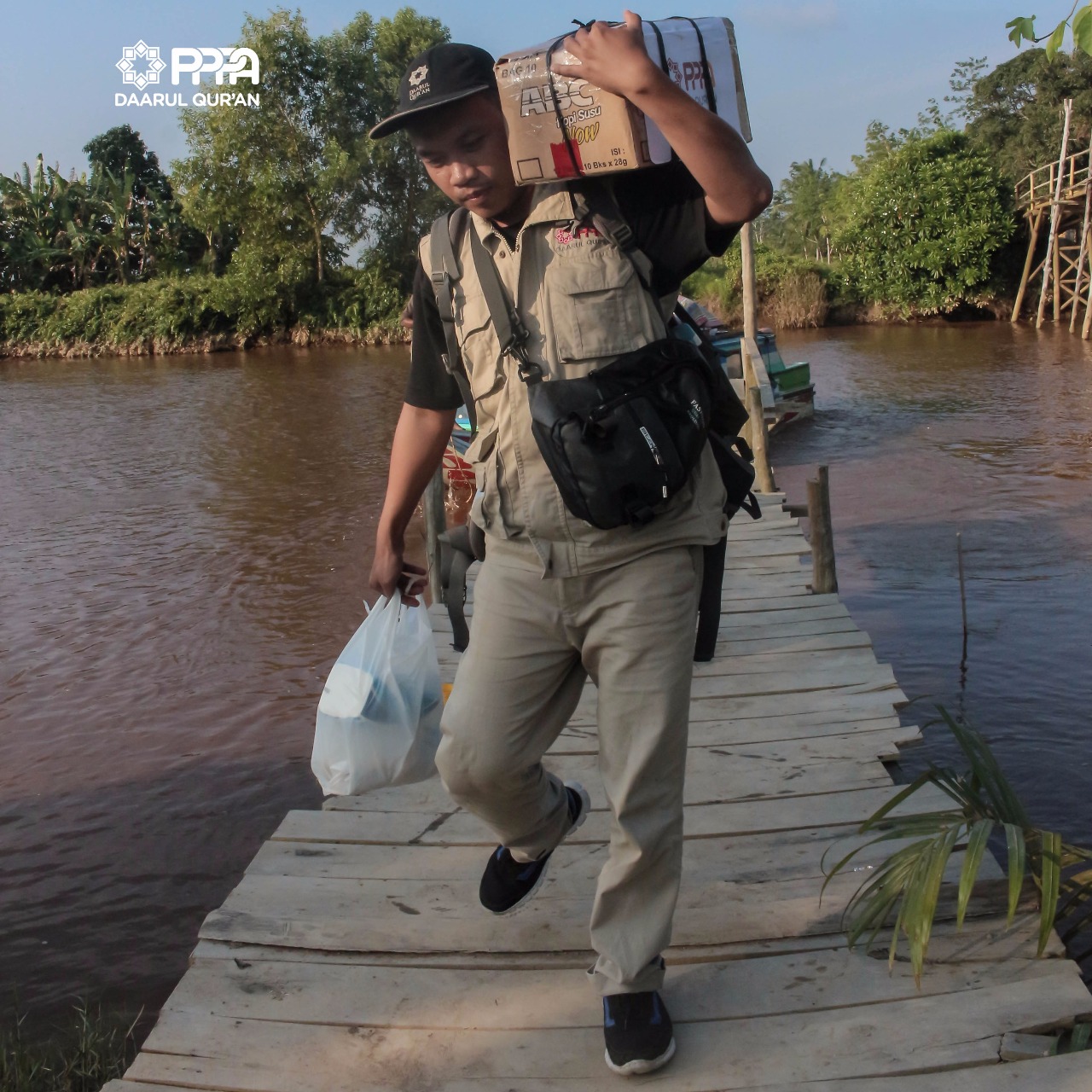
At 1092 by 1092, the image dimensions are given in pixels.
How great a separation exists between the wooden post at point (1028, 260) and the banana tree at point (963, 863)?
28.2m

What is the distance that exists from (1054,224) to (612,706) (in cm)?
2762

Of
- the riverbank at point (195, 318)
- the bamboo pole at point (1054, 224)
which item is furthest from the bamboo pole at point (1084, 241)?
the riverbank at point (195, 318)

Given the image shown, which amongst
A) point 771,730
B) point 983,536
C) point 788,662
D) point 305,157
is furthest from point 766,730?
point 305,157

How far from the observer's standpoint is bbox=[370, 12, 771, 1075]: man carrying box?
2.21 meters

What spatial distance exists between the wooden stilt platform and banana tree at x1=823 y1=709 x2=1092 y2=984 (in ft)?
0.32

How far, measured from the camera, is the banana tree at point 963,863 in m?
2.41

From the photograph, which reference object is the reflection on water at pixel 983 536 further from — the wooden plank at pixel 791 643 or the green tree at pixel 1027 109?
the green tree at pixel 1027 109

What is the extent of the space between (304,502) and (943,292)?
75.9ft

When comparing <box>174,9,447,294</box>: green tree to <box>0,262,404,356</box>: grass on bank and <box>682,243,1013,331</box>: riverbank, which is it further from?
<box>682,243,1013,331</box>: riverbank

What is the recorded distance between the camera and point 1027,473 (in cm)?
1237

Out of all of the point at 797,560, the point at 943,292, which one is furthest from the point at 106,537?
the point at 943,292

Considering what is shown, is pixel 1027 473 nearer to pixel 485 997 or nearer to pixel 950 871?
pixel 950 871

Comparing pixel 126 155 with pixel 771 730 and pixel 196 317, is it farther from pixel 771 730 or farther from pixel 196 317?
pixel 771 730

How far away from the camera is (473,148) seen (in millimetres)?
2266
